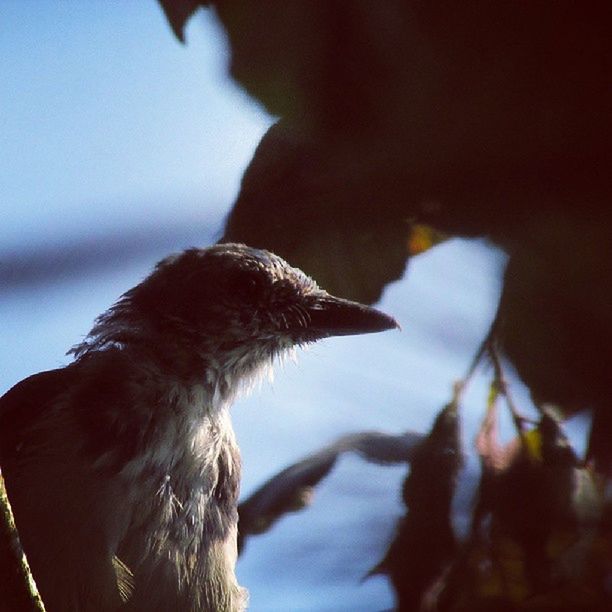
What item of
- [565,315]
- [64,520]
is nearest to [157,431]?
[64,520]

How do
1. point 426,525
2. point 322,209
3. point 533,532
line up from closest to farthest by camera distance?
point 322,209 < point 533,532 < point 426,525


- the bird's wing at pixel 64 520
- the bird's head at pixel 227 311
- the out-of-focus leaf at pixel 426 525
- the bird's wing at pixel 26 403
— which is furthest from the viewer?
the bird's head at pixel 227 311

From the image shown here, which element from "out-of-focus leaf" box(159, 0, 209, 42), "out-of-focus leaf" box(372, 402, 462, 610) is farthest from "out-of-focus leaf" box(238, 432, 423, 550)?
"out-of-focus leaf" box(159, 0, 209, 42)

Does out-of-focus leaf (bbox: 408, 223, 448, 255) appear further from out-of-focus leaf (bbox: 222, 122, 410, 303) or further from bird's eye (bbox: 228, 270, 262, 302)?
bird's eye (bbox: 228, 270, 262, 302)

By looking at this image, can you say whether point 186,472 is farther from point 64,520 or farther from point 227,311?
point 227,311

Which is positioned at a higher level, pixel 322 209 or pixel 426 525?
pixel 322 209

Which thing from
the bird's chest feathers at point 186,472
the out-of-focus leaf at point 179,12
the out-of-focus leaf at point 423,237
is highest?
the out-of-focus leaf at point 179,12

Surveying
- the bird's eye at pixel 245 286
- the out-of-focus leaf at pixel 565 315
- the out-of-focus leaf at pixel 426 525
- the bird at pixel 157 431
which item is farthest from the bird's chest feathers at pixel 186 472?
the out-of-focus leaf at pixel 565 315

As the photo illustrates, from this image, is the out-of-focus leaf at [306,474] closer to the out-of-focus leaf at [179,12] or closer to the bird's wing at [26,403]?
the bird's wing at [26,403]
